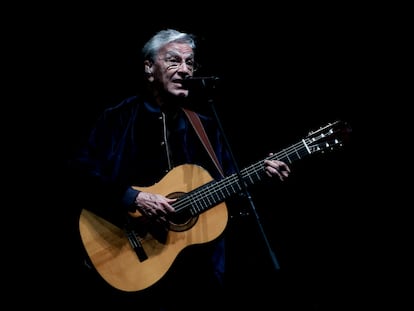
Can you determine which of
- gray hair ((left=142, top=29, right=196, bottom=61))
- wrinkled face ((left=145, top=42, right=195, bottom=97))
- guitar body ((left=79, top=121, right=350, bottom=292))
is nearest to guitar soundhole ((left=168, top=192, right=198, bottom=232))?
guitar body ((left=79, top=121, right=350, bottom=292))

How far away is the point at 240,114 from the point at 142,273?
153 cm

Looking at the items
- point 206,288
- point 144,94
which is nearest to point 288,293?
point 206,288

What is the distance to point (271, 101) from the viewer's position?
2.97 meters

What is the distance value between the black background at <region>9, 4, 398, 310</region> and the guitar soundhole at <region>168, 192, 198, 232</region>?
0.84 m

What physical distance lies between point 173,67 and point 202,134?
49cm

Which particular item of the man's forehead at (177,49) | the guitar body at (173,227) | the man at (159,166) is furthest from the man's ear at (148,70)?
the guitar body at (173,227)

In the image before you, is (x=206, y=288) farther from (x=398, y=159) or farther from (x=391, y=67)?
(x=391, y=67)

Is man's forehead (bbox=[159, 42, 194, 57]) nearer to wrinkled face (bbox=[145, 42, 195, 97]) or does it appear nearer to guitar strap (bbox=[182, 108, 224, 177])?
wrinkled face (bbox=[145, 42, 195, 97])

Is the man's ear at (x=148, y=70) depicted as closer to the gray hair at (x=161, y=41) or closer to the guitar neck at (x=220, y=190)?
the gray hair at (x=161, y=41)

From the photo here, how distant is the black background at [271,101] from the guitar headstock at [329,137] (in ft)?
2.38

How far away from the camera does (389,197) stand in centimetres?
279

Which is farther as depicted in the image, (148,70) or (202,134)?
(148,70)

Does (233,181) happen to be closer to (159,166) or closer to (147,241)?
(159,166)

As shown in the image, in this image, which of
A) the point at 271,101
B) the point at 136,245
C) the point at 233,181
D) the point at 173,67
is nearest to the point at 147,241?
the point at 136,245
